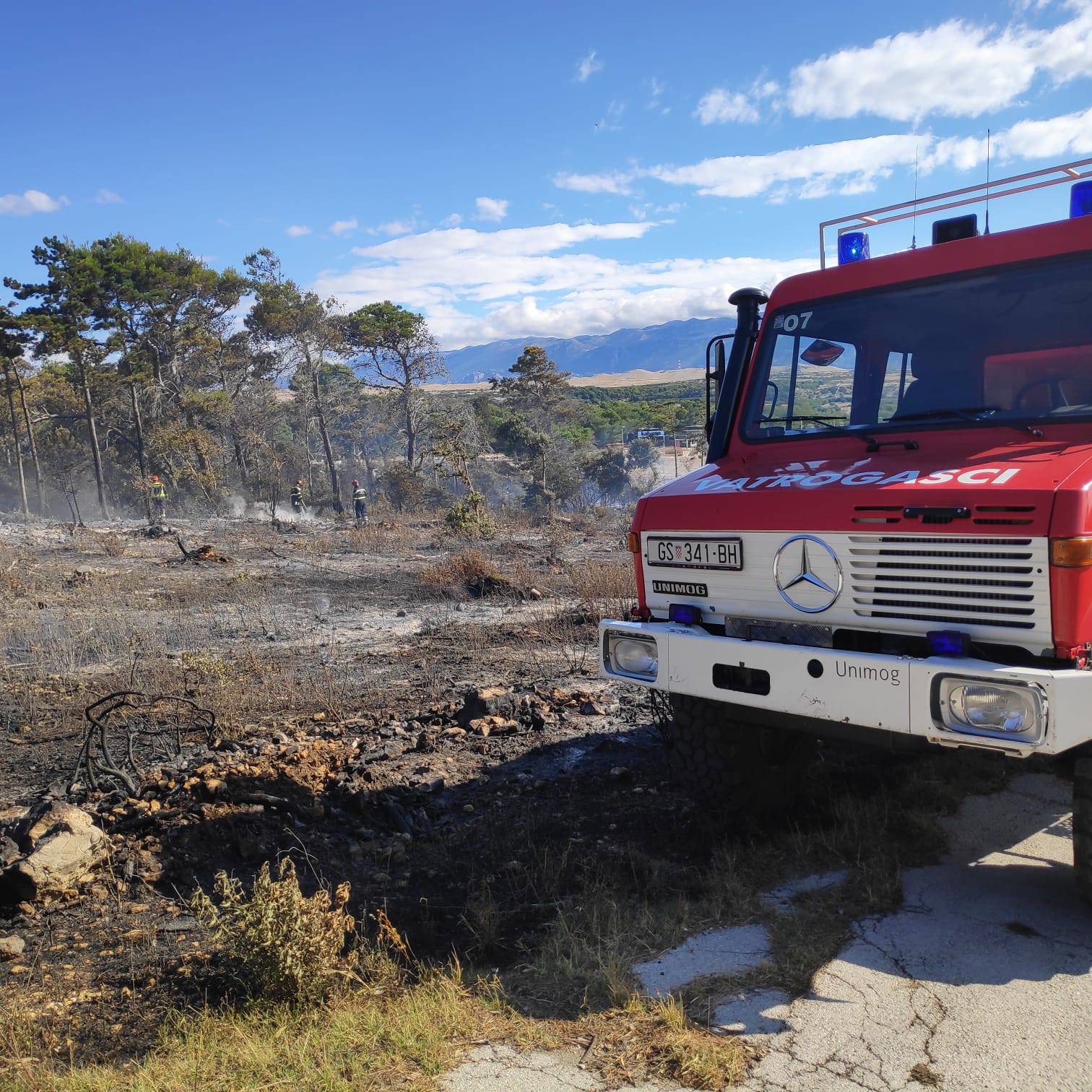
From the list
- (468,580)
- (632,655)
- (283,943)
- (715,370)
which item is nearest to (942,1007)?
(632,655)

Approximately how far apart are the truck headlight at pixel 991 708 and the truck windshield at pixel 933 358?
1.33 metres

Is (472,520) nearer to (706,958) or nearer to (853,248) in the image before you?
(853,248)

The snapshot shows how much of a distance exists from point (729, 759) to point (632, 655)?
0.78 m

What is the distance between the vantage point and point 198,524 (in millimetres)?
24109

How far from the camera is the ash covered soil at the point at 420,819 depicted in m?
3.65

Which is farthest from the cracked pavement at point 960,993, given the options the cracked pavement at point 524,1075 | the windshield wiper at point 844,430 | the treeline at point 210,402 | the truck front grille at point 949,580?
the treeline at point 210,402

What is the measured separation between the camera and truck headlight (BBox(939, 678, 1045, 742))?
3117mm

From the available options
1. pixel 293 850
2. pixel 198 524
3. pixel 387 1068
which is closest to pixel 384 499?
pixel 198 524

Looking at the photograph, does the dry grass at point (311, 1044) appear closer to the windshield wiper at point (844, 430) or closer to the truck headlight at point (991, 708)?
the truck headlight at point (991, 708)

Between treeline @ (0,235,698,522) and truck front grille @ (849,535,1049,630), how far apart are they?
24842mm

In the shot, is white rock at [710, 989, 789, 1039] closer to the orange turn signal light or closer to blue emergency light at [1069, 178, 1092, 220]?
the orange turn signal light

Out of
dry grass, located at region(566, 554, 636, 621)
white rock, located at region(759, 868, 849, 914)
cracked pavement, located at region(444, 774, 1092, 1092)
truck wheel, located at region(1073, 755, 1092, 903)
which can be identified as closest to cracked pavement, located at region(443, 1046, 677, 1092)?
cracked pavement, located at region(444, 774, 1092, 1092)

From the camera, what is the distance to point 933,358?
4359 millimetres

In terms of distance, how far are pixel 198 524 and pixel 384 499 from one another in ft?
26.7
